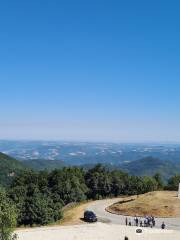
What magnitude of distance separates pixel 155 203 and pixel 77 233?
22.7 meters

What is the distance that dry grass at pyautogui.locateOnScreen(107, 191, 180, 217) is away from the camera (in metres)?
67.2

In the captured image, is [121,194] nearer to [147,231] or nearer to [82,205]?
[82,205]

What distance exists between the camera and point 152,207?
228 ft

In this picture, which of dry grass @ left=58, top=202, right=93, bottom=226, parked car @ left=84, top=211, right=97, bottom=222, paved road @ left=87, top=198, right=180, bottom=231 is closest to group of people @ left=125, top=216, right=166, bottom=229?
paved road @ left=87, top=198, right=180, bottom=231

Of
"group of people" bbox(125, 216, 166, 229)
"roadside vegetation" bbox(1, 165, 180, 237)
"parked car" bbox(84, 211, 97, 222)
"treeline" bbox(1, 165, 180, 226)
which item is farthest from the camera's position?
"treeline" bbox(1, 165, 180, 226)

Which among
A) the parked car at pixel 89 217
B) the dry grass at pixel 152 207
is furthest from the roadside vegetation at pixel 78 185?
the parked car at pixel 89 217

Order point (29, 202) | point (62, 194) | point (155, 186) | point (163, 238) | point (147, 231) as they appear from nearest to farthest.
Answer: point (163, 238)
point (147, 231)
point (29, 202)
point (62, 194)
point (155, 186)

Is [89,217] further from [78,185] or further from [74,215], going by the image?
[78,185]

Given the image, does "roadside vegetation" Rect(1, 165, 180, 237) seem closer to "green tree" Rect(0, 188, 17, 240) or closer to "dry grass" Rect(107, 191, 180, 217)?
"dry grass" Rect(107, 191, 180, 217)

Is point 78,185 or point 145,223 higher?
point 78,185

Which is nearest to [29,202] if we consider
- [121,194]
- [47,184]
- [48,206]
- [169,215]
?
[48,206]

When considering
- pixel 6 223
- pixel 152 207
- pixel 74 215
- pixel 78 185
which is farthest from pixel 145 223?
pixel 78 185

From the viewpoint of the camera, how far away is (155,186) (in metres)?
102

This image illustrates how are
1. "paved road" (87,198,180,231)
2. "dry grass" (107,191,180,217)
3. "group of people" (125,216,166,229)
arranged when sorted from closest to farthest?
"group of people" (125,216,166,229) < "paved road" (87,198,180,231) < "dry grass" (107,191,180,217)
